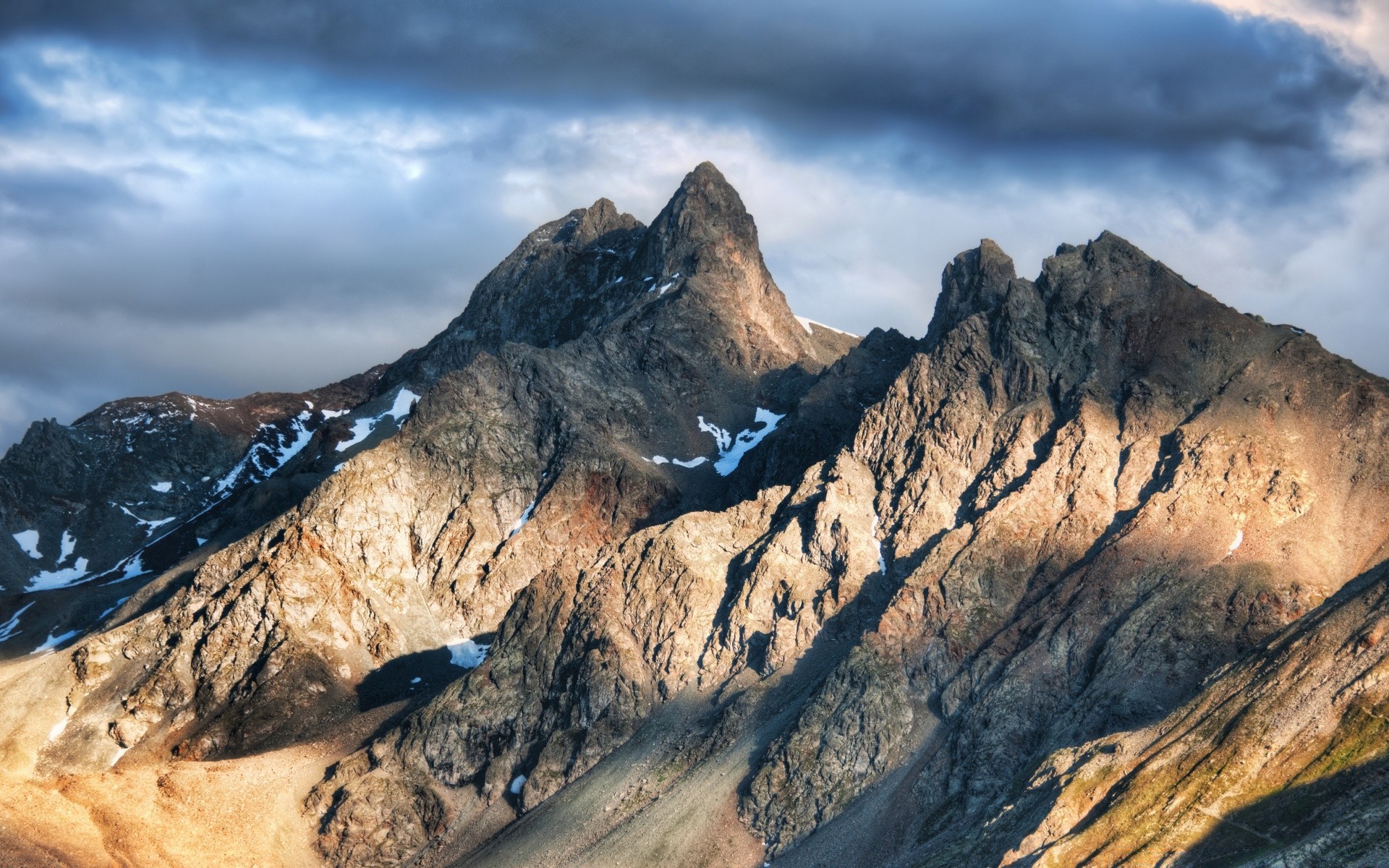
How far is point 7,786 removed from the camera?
198m

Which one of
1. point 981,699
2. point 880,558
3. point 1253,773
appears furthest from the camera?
point 880,558

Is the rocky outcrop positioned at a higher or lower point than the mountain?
lower

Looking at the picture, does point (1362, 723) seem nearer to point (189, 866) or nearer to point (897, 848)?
point (897, 848)

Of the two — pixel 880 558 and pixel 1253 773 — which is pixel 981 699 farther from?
pixel 1253 773

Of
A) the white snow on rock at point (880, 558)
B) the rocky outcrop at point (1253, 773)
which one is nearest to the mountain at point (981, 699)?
the rocky outcrop at point (1253, 773)

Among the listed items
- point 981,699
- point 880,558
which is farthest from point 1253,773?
point 880,558

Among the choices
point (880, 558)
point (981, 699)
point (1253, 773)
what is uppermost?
point (880, 558)

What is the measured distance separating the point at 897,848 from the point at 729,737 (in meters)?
30.6

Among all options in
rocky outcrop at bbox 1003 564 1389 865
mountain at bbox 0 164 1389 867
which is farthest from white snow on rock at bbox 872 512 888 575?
rocky outcrop at bbox 1003 564 1389 865

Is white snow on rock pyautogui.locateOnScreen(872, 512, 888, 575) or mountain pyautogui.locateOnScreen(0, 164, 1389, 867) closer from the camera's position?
mountain pyautogui.locateOnScreen(0, 164, 1389, 867)

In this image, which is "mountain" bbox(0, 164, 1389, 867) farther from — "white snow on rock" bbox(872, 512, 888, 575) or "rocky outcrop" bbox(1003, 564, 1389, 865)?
"white snow on rock" bbox(872, 512, 888, 575)

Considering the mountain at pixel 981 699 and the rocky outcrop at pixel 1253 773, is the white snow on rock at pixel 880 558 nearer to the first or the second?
the mountain at pixel 981 699

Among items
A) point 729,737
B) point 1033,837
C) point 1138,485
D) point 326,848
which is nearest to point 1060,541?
point 1138,485

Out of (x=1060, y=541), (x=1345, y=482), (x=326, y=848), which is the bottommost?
(x=1345, y=482)
